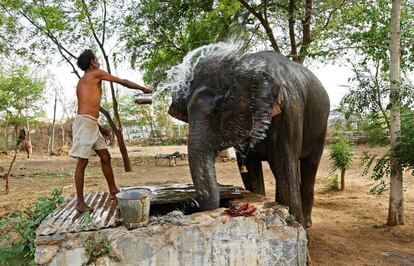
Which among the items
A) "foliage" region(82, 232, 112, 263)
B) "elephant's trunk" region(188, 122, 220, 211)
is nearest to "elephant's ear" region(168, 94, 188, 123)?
"elephant's trunk" region(188, 122, 220, 211)

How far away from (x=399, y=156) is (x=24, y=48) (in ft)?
38.3

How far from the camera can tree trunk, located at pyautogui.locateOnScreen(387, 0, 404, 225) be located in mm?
5680

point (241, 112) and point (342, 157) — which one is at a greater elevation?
point (241, 112)

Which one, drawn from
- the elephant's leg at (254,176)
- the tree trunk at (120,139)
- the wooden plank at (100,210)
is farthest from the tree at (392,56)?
the tree trunk at (120,139)

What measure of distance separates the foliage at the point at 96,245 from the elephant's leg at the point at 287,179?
1.85 meters

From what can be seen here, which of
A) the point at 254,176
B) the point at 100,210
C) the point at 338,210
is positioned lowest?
the point at 338,210

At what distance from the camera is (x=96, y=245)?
2982 mm

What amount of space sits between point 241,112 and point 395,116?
3279 millimetres

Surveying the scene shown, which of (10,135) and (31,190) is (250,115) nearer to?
(31,190)

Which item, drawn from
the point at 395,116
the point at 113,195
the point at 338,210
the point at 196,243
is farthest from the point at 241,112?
the point at 338,210

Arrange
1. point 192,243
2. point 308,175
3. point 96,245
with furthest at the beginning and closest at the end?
point 308,175
point 192,243
point 96,245

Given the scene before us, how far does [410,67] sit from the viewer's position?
263 inches

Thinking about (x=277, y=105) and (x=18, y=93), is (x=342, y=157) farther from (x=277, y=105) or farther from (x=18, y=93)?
(x=18, y=93)

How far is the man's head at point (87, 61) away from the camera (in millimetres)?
3744
